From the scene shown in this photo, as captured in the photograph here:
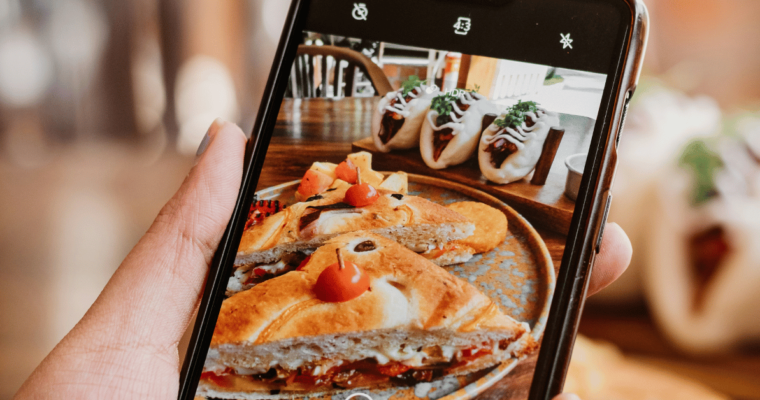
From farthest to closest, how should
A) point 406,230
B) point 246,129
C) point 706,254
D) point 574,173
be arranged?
Answer: point 246,129 < point 706,254 < point 406,230 < point 574,173

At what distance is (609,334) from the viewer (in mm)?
940

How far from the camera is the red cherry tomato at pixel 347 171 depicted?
0.54m

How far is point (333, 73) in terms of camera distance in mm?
566

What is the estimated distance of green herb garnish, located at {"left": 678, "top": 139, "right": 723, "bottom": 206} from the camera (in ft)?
2.85

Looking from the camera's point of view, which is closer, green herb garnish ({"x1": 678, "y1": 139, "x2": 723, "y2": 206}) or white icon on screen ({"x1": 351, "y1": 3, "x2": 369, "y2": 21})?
white icon on screen ({"x1": 351, "y1": 3, "x2": 369, "y2": 21})

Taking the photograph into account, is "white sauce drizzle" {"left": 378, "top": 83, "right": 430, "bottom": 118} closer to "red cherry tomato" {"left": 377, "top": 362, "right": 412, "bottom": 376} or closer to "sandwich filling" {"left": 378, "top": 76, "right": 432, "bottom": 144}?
"sandwich filling" {"left": 378, "top": 76, "right": 432, "bottom": 144}

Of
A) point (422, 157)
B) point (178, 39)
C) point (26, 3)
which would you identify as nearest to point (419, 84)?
point (422, 157)

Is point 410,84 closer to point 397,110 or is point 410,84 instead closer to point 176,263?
point 397,110

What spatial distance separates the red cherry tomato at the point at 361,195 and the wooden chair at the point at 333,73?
0.40 ft

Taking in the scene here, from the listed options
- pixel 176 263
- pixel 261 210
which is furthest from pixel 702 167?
pixel 176 263

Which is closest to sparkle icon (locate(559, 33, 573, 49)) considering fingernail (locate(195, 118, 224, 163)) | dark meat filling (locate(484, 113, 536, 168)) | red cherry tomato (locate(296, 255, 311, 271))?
dark meat filling (locate(484, 113, 536, 168))

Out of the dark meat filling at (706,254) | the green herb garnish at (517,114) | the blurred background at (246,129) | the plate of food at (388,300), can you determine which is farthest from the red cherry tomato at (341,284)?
the dark meat filling at (706,254)

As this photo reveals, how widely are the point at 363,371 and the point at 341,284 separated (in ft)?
0.31

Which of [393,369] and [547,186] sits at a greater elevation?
[547,186]
